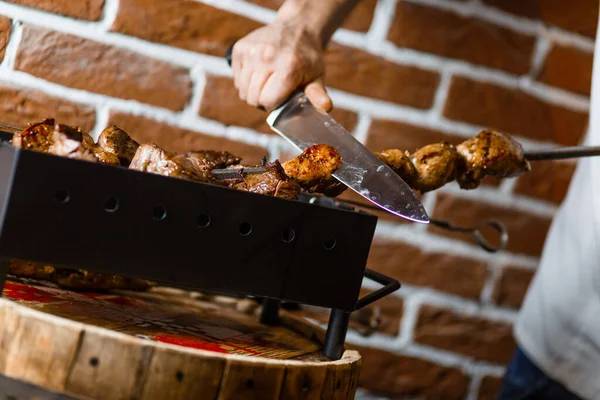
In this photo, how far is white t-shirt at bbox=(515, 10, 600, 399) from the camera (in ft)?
4.14

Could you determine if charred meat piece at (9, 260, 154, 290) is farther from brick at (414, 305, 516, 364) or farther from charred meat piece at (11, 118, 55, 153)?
brick at (414, 305, 516, 364)

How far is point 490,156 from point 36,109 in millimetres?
798

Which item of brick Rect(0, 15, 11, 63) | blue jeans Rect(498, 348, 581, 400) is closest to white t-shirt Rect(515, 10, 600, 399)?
blue jeans Rect(498, 348, 581, 400)

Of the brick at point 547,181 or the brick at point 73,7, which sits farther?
the brick at point 547,181

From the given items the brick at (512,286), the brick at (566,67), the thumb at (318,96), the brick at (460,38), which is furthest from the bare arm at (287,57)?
the brick at (512,286)

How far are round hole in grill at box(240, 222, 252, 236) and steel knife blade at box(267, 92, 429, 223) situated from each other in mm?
205

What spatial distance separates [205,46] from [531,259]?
33.9 inches

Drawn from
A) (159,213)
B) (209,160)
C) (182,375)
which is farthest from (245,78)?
(182,375)

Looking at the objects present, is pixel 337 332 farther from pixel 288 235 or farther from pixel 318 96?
pixel 318 96

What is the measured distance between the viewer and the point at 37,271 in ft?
2.74

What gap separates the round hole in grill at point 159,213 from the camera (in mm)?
650

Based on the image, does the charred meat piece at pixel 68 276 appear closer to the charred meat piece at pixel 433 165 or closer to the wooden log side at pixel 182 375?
the wooden log side at pixel 182 375

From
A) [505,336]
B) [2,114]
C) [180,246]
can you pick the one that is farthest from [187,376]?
[505,336]

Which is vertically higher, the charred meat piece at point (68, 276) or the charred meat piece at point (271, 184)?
the charred meat piece at point (271, 184)
